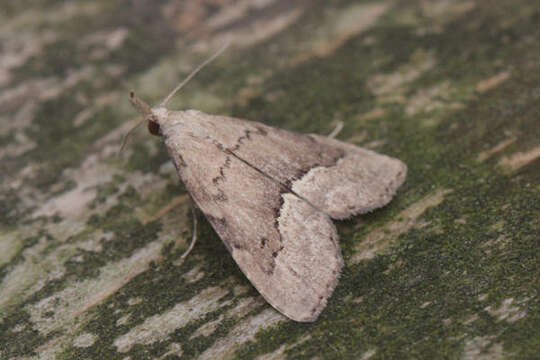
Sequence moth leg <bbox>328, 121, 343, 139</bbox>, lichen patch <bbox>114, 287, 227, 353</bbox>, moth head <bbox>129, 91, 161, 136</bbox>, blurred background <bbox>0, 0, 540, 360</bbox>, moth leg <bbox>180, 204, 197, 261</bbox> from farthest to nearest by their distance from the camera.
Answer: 1. moth leg <bbox>328, 121, 343, 139</bbox>
2. moth head <bbox>129, 91, 161, 136</bbox>
3. moth leg <bbox>180, 204, 197, 261</bbox>
4. lichen patch <bbox>114, 287, 227, 353</bbox>
5. blurred background <bbox>0, 0, 540, 360</bbox>

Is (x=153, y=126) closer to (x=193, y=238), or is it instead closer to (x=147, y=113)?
(x=147, y=113)

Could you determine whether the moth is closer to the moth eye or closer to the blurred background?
the moth eye

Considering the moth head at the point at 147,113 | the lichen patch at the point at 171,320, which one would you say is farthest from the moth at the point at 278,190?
the lichen patch at the point at 171,320

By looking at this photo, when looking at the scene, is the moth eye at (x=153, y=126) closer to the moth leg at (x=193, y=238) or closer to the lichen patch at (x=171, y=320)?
the moth leg at (x=193, y=238)

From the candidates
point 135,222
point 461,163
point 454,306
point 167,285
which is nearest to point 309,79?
point 461,163

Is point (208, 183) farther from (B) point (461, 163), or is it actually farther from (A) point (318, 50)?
(A) point (318, 50)

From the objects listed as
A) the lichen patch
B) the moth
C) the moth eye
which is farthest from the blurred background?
the moth eye

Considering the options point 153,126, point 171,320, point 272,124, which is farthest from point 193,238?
point 272,124

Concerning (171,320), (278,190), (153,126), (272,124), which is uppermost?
(153,126)
